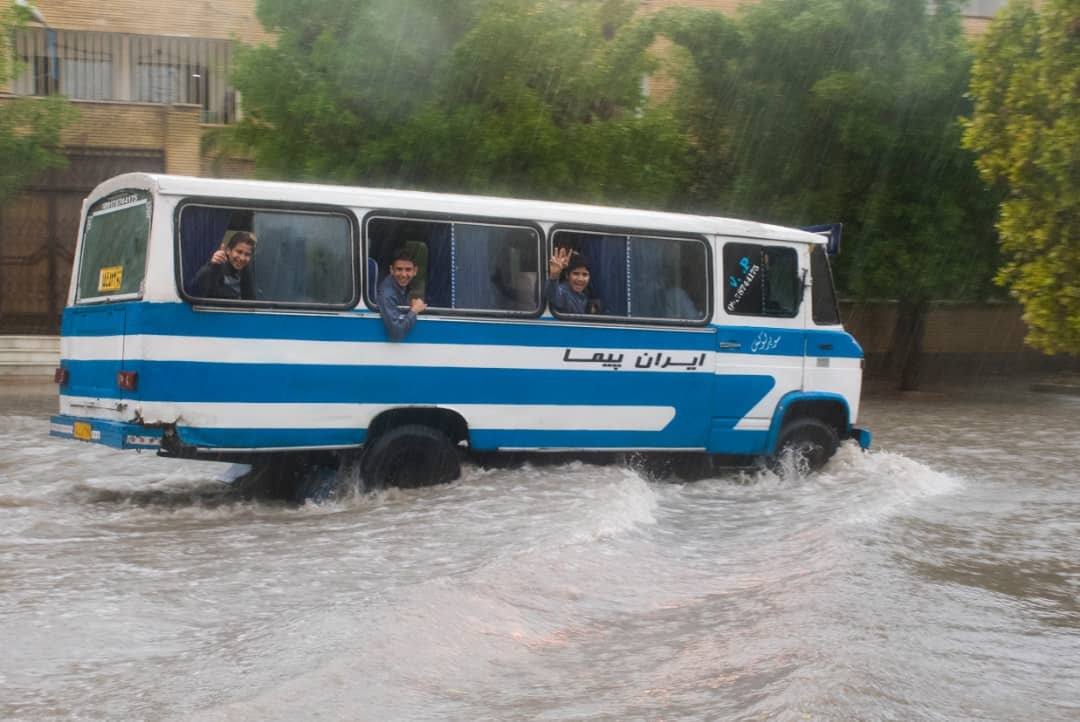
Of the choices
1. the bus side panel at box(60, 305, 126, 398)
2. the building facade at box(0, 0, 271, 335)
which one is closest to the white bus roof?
the bus side panel at box(60, 305, 126, 398)

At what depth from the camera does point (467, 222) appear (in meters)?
10.3

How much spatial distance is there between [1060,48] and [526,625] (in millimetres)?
5934

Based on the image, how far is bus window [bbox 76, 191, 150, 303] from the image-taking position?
30.8 feet

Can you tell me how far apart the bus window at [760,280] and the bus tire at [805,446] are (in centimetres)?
103

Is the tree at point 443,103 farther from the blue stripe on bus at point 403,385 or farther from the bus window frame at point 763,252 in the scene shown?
the blue stripe on bus at point 403,385

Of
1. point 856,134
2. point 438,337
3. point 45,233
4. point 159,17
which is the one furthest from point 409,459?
point 159,17

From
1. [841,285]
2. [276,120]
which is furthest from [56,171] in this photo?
[841,285]

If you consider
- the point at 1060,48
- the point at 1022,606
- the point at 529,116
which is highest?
the point at 529,116

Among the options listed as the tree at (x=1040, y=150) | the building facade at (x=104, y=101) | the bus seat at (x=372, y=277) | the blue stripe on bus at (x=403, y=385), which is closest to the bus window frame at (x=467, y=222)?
the bus seat at (x=372, y=277)

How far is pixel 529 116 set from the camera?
1900 cm

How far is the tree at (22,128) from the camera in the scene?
840 inches

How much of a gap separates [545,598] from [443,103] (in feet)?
43.2

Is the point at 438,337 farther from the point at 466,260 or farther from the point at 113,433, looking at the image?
the point at 113,433

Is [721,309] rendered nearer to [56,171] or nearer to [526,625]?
[526,625]
